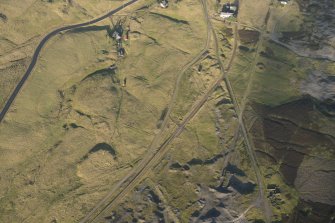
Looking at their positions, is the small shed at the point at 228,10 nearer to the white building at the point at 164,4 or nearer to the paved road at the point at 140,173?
the white building at the point at 164,4

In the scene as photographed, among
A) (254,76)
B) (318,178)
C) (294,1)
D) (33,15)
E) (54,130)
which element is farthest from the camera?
(294,1)

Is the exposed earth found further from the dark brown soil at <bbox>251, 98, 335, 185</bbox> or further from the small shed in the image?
the small shed

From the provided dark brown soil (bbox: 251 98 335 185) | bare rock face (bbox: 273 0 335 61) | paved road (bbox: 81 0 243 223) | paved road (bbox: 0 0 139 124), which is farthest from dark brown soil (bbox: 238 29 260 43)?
paved road (bbox: 0 0 139 124)

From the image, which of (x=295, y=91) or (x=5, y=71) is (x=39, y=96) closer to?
(x=5, y=71)

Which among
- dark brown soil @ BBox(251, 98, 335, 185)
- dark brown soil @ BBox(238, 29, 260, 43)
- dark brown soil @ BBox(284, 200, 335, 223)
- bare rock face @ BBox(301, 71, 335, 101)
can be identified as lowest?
dark brown soil @ BBox(284, 200, 335, 223)

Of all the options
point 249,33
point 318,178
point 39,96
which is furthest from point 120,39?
point 318,178

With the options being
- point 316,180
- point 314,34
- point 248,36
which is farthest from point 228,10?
point 316,180

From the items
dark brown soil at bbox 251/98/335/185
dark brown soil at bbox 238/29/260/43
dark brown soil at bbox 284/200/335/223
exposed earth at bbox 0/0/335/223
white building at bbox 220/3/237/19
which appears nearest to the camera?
dark brown soil at bbox 284/200/335/223

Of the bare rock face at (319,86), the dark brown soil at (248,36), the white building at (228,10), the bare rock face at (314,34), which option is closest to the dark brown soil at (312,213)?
the bare rock face at (319,86)
